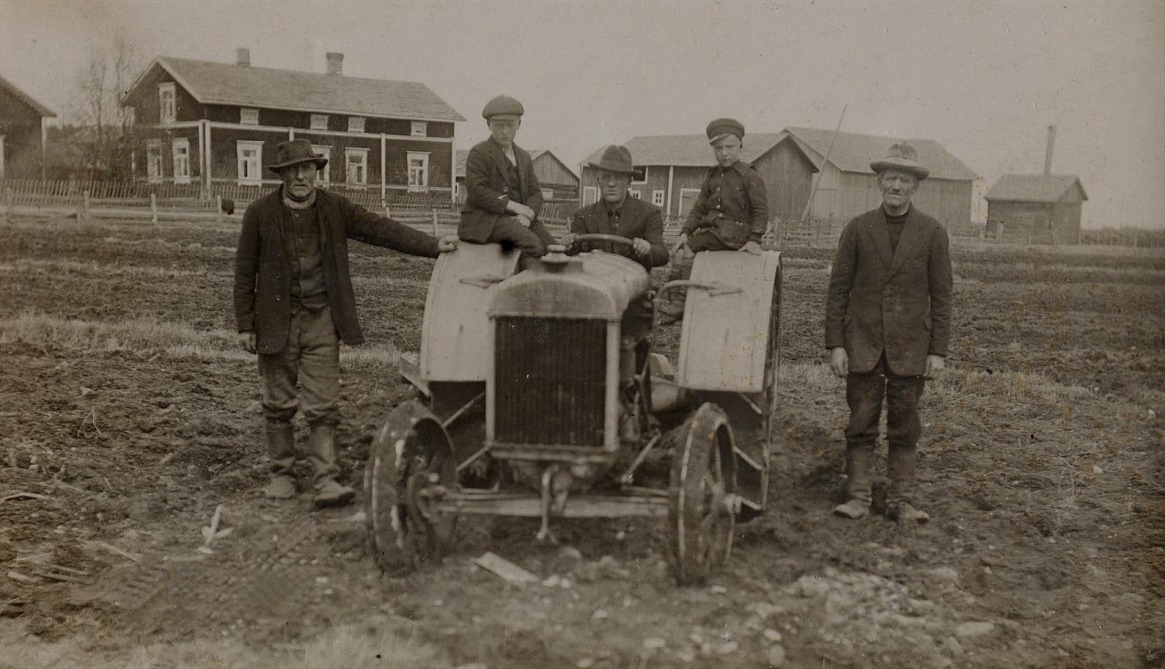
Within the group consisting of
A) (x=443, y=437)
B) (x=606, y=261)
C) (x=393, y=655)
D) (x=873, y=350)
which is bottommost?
(x=393, y=655)

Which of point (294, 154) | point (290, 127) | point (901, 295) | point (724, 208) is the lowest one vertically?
point (901, 295)

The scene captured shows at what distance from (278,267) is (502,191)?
132cm

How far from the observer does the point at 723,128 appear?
514cm

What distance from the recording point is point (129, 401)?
6.33 meters

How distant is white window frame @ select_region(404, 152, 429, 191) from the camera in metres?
18.7

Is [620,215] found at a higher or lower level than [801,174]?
lower

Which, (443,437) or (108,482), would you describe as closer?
(443,437)

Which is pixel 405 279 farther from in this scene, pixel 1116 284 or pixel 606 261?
pixel 1116 284

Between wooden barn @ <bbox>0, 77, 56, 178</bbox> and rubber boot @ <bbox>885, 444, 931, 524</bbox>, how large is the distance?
18.8ft

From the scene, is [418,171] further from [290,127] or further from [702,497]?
[702,497]

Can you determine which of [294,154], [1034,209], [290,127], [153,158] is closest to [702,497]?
[294,154]

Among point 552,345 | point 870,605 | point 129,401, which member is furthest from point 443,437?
point 129,401

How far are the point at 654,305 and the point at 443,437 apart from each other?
142cm

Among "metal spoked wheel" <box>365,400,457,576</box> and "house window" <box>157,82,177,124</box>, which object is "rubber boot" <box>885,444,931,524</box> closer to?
"metal spoked wheel" <box>365,400,457,576</box>
